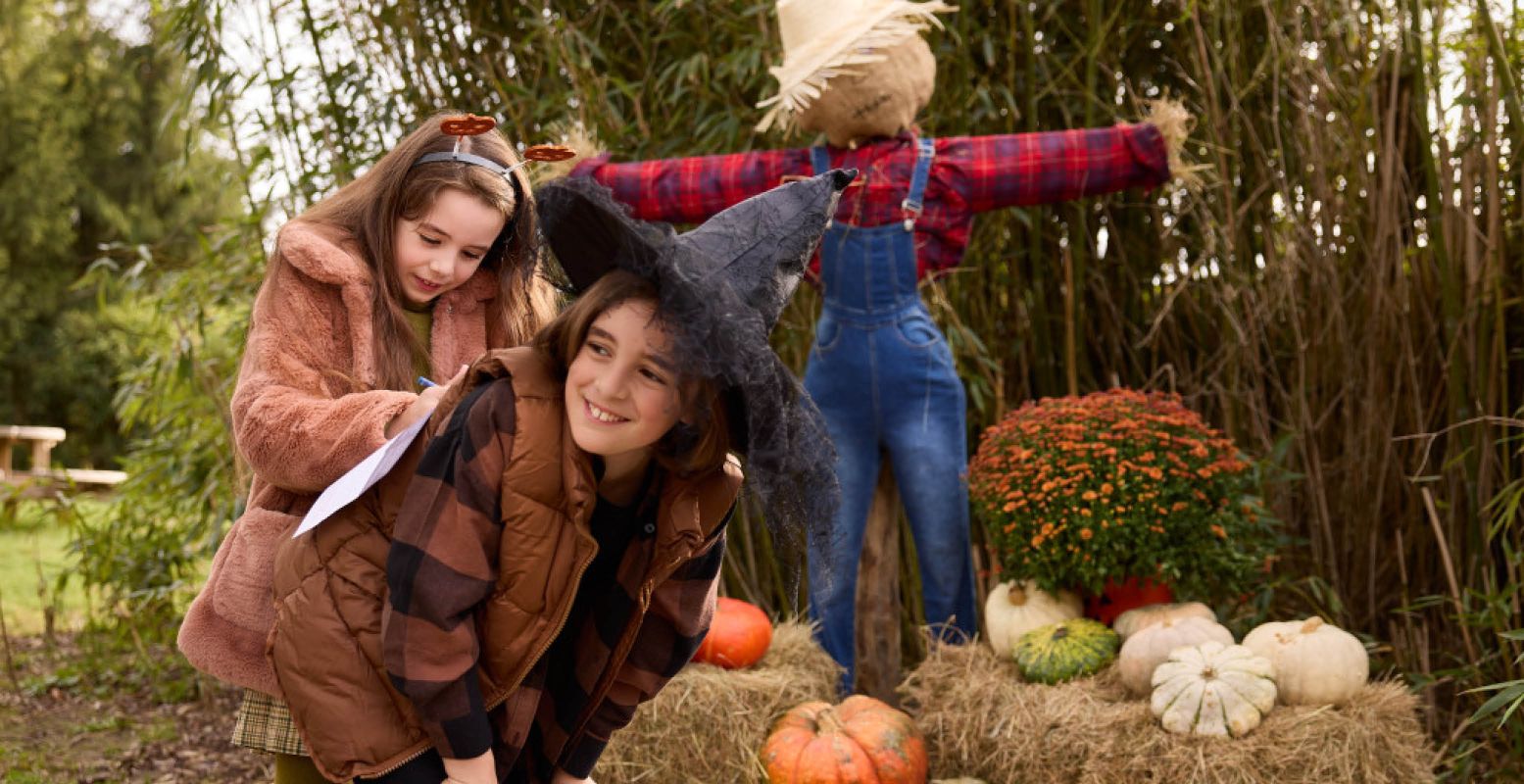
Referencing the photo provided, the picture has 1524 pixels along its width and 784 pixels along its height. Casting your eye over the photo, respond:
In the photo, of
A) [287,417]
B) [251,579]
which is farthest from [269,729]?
[287,417]

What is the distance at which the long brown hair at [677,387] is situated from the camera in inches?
60.1

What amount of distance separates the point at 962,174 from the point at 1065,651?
112 cm

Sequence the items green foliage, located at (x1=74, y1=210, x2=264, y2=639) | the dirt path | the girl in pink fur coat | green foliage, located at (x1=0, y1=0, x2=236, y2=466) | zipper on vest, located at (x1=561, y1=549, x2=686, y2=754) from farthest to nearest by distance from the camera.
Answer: green foliage, located at (x1=0, y1=0, x2=236, y2=466), green foliage, located at (x1=74, y1=210, x2=264, y2=639), the dirt path, the girl in pink fur coat, zipper on vest, located at (x1=561, y1=549, x2=686, y2=754)

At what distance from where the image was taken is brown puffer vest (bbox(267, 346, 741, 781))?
1598mm

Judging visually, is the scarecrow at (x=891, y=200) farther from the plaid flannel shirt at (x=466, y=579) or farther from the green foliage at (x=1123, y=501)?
the plaid flannel shirt at (x=466, y=579)

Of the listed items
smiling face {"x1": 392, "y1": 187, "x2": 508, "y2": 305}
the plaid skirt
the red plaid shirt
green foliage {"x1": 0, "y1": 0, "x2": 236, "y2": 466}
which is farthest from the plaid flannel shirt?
green foliage {"x1": 0, "y1": 0, "x2": 236, "y2": 466}

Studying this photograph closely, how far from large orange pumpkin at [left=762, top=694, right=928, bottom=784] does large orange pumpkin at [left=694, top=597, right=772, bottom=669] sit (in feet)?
0.65

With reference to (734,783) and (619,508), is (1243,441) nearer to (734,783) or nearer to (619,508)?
(734,783)

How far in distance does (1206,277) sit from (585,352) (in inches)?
106

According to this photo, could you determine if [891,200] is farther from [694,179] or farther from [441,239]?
[441,239]

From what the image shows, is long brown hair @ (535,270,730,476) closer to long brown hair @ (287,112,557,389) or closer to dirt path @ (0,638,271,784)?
long brown hair @ (287,112,557,389)

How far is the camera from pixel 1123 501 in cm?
308

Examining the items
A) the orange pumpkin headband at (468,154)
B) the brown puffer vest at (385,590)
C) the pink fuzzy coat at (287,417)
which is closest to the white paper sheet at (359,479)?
the brown puffer vest at (385,590)

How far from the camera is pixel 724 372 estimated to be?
1.42 m
